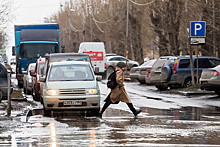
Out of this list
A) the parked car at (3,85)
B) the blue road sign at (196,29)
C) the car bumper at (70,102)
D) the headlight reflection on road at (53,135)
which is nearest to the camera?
the headlight reflection on road at (53,135)

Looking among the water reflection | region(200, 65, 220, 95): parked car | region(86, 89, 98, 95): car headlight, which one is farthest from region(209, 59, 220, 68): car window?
the water reflection

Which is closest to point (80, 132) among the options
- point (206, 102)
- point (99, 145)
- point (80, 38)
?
point (99, 145)

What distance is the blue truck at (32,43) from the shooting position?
32281mm

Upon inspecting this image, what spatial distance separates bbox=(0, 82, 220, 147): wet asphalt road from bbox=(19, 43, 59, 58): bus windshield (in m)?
14.8

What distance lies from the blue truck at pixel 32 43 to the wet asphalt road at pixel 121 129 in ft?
48.1

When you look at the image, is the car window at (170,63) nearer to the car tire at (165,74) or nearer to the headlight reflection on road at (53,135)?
the car tire at (165,74)

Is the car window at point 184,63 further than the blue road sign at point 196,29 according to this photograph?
Yes

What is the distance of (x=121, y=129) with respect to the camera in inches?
478

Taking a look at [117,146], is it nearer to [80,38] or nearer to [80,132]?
[80,132]

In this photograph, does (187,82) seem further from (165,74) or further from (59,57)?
(59,57)

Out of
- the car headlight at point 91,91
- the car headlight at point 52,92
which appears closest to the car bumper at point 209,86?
the car headlight at point 91,91

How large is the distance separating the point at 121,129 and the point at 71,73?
4548 millimetres

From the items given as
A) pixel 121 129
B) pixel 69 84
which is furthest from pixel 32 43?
pixel 121 129

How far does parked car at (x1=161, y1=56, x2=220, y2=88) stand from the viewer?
26125 millimetres
